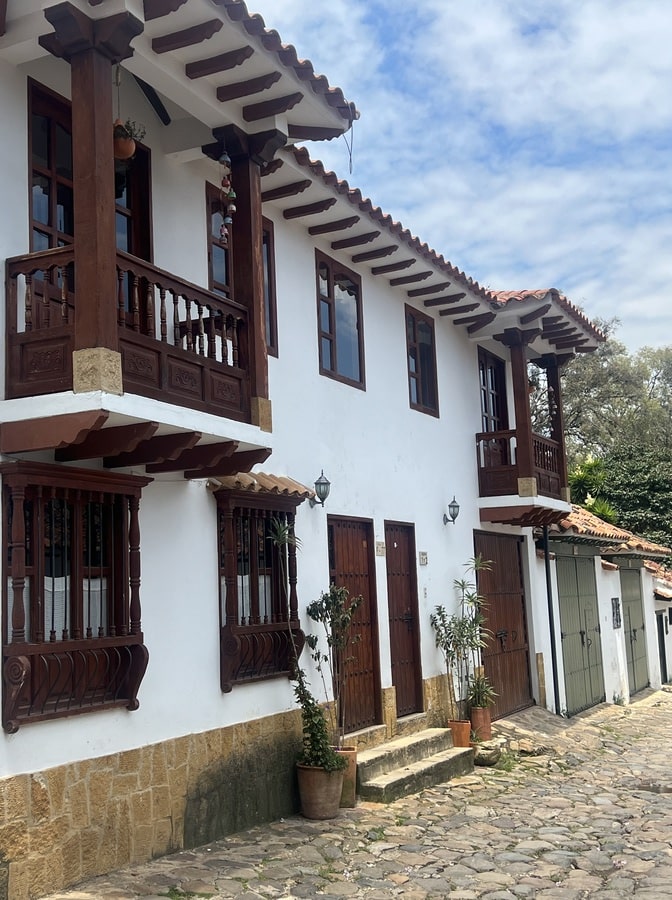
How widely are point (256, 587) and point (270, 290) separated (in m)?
2.88

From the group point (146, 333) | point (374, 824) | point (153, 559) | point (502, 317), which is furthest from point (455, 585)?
point (146, 333)

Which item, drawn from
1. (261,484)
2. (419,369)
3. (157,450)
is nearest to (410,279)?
(419,369)

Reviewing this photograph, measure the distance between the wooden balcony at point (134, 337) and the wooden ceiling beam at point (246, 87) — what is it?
1.57 metres

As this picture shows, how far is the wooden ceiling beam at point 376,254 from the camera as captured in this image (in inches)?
432

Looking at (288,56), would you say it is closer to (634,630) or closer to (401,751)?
(401,751)

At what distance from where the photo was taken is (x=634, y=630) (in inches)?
821

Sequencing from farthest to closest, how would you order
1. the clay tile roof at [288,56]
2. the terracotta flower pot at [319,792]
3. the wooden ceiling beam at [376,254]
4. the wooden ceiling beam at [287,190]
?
1. the wooden ceiling beam at [376,254]
2. the wooden ceiling beam at [287,190]
3. the terracotta flower pot at [319,792]
4. the clay tile roof at [288,56]

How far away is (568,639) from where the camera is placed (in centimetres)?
1634

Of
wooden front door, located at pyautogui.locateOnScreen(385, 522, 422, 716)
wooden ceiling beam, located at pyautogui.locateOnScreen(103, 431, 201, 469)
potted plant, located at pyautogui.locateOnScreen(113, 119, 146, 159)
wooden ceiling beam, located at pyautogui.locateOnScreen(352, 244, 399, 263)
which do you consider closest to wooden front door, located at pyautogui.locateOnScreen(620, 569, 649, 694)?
wooden front door, located at pyautogui.locateOnScreen(385, 522, 422, 716)

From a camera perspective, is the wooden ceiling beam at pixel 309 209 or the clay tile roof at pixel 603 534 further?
the clay tile roof at pixel 603 534

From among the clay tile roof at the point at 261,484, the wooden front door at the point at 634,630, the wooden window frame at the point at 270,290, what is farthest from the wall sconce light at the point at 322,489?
the wooden front door at the point at 634,630

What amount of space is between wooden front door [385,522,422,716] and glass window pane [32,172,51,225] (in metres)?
5.74

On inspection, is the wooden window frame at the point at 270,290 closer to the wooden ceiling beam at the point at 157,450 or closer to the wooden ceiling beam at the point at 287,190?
the wooden ceiling beam at the point at 287,190

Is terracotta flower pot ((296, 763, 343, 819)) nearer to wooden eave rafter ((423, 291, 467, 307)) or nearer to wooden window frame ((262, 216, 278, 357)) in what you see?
wooden window frame ((262, 216, 278, 357))
